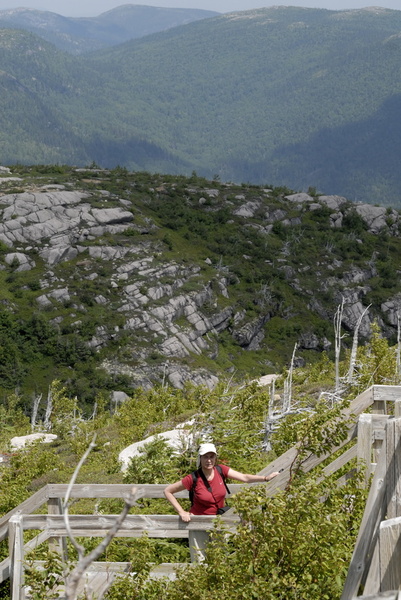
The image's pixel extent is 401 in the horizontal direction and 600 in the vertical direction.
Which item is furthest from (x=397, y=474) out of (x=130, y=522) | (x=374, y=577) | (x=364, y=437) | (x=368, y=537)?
(x=130, y=522)

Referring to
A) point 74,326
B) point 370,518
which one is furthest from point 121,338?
point 370,518

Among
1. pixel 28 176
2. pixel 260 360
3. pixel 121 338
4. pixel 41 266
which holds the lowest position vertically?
pixel 260 360

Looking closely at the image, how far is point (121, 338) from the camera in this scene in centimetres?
11962

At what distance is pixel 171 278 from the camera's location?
134 meters

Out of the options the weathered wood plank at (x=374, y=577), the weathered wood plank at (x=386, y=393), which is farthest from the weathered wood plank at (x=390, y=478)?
the weathered wood plank at (x=386, y=393)

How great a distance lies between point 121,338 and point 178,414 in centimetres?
7489

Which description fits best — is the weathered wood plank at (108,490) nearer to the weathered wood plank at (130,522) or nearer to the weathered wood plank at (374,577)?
the weathered wood plank at (130,522)

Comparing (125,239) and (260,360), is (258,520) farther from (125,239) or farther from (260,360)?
(125,239)

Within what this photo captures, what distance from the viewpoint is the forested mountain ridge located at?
11550cm

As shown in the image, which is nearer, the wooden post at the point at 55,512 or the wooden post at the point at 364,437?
the wooden post at the point at 364,437

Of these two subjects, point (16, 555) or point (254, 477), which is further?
point (16, 555)

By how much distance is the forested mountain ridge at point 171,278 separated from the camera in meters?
116

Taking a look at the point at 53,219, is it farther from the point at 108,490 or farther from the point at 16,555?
the point at 16,555

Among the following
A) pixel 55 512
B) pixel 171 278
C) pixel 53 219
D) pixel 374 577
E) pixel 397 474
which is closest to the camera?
pixel 374 577
